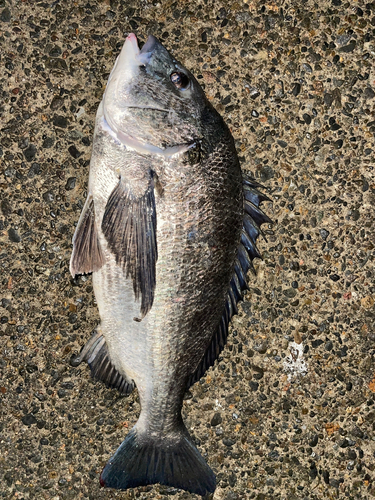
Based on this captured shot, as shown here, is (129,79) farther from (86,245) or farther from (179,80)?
(86,245)

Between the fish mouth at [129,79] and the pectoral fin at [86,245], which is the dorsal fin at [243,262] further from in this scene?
the pectoral fin at [86,245]

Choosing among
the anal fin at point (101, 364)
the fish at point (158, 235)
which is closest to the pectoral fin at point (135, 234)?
the fish at point (158, 235)

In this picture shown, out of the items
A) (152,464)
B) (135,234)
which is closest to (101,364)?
(152,464)

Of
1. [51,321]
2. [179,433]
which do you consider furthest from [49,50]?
[179,433]

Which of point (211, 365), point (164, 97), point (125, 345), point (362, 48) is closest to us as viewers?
point (164, 97)

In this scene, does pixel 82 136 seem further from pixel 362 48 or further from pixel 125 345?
pixel 362 48

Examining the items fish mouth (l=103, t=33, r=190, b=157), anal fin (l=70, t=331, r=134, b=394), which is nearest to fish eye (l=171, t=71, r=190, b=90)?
fish mouth (l=103, t=33, r=190, b=157)

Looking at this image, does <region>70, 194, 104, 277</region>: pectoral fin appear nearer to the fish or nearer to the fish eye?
the fish
